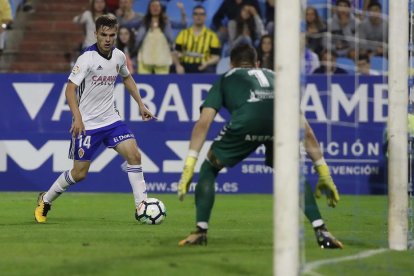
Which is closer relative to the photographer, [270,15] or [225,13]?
[270,15]

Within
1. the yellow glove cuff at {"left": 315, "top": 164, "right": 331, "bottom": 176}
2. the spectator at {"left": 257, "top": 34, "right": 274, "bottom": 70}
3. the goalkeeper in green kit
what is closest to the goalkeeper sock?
the goalkeeper in green kit

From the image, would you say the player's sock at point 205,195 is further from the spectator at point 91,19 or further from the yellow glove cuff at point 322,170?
the spectator at point 91,19

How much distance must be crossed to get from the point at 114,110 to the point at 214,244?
10.1 ft

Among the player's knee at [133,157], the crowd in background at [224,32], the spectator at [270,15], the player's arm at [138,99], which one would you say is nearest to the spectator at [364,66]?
the crowd in background at [224,32]

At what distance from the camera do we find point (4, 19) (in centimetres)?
2000

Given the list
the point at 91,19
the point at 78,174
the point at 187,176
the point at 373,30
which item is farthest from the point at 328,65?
the point at 187,176

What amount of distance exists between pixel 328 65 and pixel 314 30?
605mm

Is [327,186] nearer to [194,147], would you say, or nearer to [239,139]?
[239,139]

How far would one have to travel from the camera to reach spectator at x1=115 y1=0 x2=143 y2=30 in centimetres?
1962

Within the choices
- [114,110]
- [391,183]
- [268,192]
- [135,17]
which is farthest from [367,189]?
[391,183]

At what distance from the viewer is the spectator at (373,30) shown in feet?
60.6

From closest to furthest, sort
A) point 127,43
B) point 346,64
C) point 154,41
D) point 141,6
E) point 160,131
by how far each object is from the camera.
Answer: point 160,131, point 346,64, point 154,41, point 127,43, point 141,6

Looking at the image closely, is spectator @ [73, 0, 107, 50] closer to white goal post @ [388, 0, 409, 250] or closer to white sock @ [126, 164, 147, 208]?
white sock @ [126, 164, 147, 208]

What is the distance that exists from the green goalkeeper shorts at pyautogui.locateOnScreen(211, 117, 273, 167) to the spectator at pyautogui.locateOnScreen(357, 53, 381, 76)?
827cm
